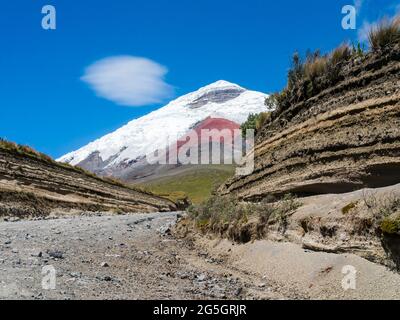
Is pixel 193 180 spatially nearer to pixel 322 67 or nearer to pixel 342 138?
pixel 322 67

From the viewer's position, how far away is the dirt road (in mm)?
8617

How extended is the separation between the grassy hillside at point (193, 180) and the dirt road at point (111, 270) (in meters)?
84.5

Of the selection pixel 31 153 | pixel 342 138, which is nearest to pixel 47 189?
pixel 31 153

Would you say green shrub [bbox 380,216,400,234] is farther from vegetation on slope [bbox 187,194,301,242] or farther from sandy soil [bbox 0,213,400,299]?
vegetation on slope [bbox 187,194,301,242]

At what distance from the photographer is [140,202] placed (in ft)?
164

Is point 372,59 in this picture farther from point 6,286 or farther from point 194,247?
point 6,286

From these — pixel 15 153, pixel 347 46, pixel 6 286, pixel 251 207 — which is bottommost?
pixel 6 286

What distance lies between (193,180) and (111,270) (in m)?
109

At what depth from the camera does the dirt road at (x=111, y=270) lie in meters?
8.62

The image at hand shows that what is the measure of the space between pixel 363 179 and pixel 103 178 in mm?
36426

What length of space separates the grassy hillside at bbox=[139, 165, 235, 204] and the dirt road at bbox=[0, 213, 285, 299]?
84.5 meters

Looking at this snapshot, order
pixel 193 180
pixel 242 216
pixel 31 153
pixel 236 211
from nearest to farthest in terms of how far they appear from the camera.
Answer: pixel 242 216 → pixel 236 211 → pixel 31 153 → pixel 193 180

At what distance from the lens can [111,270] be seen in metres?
11.4

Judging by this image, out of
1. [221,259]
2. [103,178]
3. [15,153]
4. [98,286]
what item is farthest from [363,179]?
[103,178]
